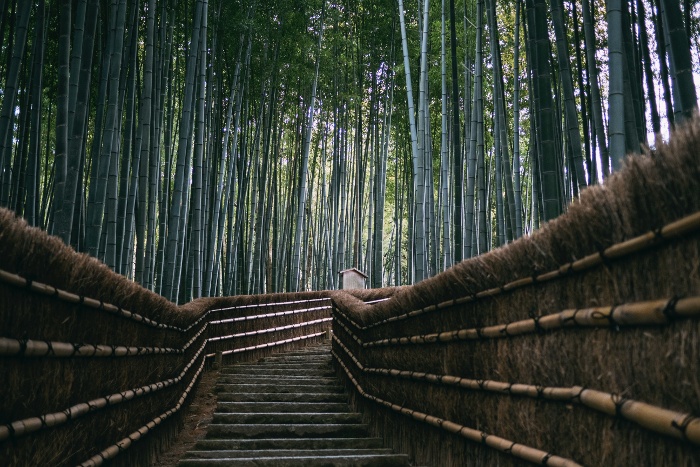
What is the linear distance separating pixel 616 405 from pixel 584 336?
22 centimetres

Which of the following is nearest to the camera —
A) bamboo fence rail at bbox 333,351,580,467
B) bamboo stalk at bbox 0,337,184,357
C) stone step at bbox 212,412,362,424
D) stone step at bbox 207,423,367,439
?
bamboo stalk at bbox 0,337,184,357

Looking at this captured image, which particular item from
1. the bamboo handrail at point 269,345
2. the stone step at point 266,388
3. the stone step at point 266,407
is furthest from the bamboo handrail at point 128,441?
the bamboo handrail at point 269,345

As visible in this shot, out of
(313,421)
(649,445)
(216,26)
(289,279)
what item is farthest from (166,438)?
(289,279)

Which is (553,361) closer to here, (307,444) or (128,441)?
(128,441)

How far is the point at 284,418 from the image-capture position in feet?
13.8

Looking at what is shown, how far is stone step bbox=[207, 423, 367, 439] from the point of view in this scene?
154 inches

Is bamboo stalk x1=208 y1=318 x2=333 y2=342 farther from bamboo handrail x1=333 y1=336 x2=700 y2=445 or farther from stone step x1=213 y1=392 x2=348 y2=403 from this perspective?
bamboo handrail x1=333 y1=336 x2=700 y2=445

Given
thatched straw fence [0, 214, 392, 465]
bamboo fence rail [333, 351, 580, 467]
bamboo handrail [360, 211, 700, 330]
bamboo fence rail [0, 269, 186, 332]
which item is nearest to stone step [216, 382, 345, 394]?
thatched straw fence [0, 214, 392, 465]

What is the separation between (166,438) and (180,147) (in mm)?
2102

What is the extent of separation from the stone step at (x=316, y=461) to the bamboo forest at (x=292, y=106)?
1242mm

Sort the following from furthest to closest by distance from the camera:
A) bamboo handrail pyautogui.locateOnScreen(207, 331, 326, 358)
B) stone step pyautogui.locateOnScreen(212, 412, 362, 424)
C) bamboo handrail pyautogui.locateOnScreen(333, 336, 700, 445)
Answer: bamboo handrail pyautogui.locateOnScreen(207, 331, 326, 358) < stone step pyautogui.locateOnScreen(212, 412, 362, 424) < bamboo handrail pyautogui.locateOnScreen(333, 336, 700, 445)

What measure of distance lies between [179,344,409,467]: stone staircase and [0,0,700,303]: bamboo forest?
998 millimetres

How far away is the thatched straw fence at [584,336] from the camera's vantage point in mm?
1161

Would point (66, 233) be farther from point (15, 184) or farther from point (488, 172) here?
point (488, 172)
